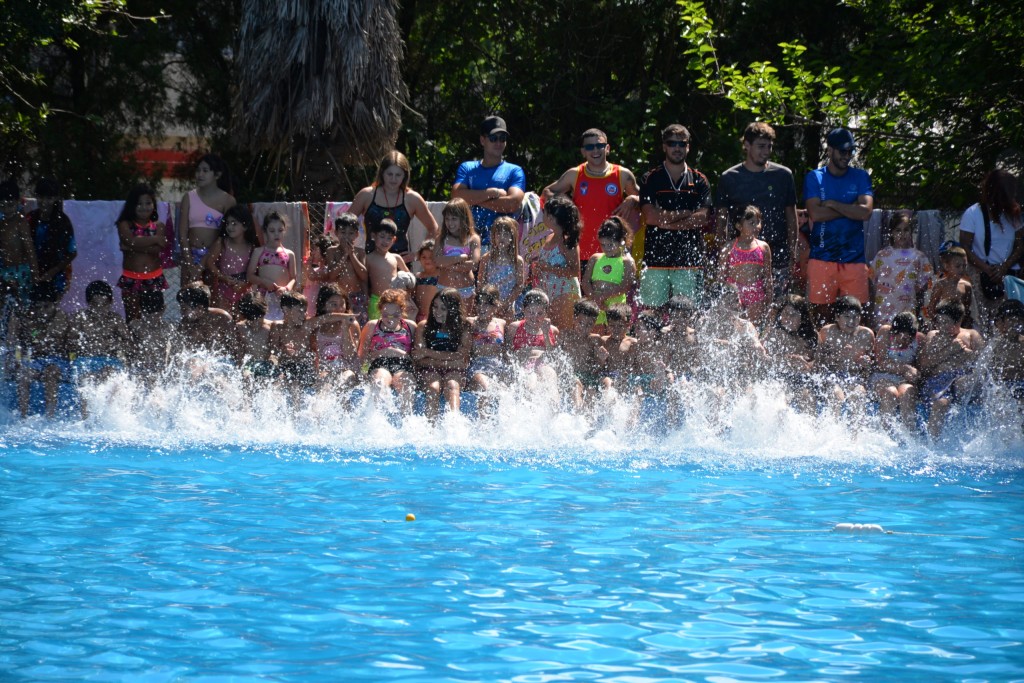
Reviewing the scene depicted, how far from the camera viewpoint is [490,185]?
1037 centimetres

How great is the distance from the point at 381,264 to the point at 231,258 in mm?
1331

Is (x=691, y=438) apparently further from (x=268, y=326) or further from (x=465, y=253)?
(x=268, y=326)

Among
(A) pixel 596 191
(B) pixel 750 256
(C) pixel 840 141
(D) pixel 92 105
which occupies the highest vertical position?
(D) pixel 92 105

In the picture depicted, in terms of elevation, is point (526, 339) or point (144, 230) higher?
point (144, 230)

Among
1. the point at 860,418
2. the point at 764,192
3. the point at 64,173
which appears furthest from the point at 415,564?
the point at 64,173

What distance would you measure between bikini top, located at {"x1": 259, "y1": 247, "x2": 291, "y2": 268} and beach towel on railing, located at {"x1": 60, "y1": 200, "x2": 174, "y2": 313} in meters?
1.03

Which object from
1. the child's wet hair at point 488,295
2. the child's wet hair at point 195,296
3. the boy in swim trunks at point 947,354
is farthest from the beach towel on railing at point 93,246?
the boy in swim trunks at point 947,354

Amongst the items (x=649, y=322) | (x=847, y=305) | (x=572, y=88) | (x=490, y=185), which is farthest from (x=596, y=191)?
(x=572, y=88)

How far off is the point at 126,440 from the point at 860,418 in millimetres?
5404

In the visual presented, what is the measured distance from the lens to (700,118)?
48.8 ft

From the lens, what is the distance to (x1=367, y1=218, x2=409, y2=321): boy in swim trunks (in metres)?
9.91

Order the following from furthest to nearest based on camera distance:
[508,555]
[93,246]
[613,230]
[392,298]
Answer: [93,246]
[613,230]
[392,298]
[508,555]

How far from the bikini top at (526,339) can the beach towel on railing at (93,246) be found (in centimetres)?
340

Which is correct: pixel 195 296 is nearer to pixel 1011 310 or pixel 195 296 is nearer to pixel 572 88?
pixel 1011 310
